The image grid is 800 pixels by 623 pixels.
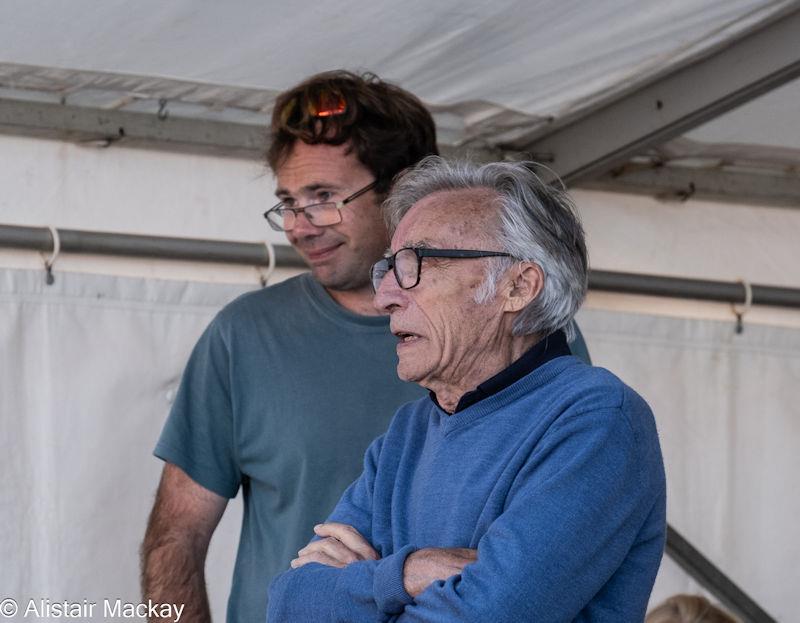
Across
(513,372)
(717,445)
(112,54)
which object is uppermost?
(112,54)

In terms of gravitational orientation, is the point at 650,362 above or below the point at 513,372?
below

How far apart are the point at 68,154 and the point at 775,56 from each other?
4.93 ft

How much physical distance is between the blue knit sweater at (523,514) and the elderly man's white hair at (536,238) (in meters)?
0.07

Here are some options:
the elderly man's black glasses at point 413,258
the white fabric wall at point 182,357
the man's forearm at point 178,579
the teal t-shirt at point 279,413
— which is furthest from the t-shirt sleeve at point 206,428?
the elderly man's black glasses at point 413,258

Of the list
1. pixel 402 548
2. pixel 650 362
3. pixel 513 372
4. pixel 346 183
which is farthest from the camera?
pixel 650 362

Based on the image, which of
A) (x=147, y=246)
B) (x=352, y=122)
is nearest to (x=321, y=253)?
(x=352, y=122)

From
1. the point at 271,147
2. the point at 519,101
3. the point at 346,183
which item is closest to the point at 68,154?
the point at 271,147

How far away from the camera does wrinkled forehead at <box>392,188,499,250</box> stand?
1836 mm

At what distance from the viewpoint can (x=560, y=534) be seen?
156cm

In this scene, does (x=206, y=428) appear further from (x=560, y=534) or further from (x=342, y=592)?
(x=560, y=534)

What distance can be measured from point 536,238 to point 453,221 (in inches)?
4.6

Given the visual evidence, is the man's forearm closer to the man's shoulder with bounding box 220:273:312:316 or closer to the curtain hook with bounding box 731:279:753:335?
the man's shoulder with bounding box 220:273:312:316

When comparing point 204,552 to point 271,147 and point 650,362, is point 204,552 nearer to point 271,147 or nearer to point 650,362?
point 271,147

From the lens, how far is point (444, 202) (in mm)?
1893
